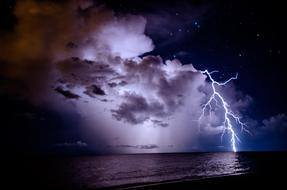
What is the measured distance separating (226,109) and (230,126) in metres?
4.47

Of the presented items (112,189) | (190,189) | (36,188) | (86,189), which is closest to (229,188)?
(190,189)

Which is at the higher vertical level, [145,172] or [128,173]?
[145,172]

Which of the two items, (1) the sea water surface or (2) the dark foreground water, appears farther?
(1) the sea water surface

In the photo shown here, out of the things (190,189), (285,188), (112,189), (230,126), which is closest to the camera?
(285,188)

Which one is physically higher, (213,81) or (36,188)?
(213,81)

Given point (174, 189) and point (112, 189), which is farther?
point (112, 189)

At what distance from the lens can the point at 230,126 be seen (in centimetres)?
3709

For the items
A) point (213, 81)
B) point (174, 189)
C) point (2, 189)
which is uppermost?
point (213, 81)

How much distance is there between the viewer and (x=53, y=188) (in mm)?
23703

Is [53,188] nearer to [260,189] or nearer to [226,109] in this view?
[260,189]

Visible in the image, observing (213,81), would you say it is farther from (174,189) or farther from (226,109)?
(174,189)

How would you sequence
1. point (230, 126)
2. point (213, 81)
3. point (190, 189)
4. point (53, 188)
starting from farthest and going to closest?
point (230, 126)
point (213, 81)
point (53, 188)
point (190, 189)

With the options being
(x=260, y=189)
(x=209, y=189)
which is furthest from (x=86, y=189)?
(x=260, y=189)

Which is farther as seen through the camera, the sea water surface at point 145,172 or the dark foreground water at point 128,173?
the sea water surface at point 145,172
